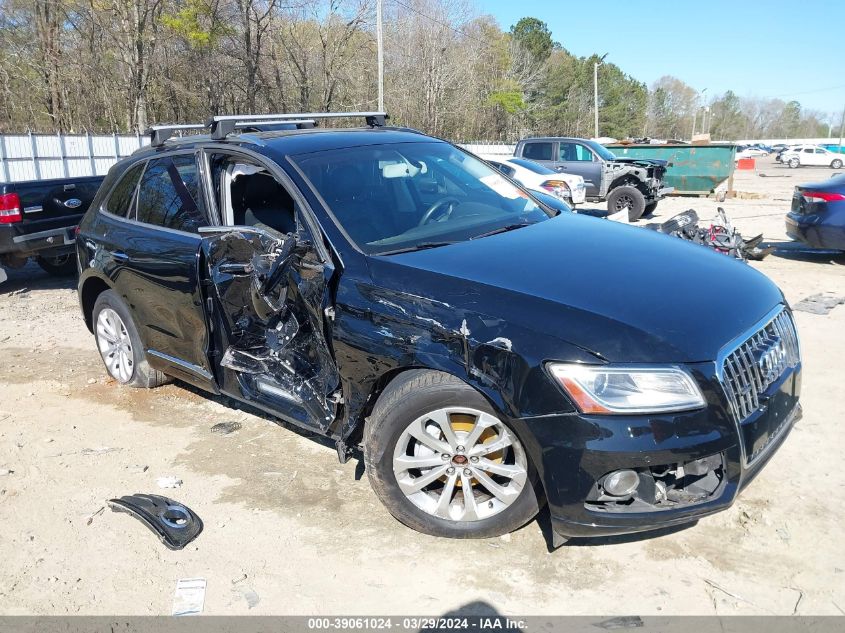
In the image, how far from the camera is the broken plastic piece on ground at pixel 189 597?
112 inches

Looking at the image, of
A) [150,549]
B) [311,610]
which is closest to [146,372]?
[150,549]

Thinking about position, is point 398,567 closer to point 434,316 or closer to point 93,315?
point 434,316

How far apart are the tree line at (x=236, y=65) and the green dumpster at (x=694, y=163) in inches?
749

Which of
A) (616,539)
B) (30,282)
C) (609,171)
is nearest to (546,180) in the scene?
(609,171)

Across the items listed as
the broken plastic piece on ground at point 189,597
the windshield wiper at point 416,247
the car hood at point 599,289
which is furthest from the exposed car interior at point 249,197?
the broken plastic piece on ground at point 189,597

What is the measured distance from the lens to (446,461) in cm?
307

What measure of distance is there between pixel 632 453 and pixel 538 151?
1550 centimetres

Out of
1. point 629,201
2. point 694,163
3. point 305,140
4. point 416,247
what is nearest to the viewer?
point 416,247

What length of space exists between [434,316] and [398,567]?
114 cm

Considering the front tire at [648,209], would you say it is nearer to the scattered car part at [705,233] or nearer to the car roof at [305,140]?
the scattered car part at [705,233]

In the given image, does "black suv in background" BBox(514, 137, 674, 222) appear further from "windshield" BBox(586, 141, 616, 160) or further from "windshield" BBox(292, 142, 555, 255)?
"windshield" BBox(292, 142, 555, 255)

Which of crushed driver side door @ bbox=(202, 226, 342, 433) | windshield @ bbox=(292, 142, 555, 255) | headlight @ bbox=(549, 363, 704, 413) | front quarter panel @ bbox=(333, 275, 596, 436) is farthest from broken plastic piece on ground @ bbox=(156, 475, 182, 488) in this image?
headlight @ bbox=(549, 363, 704, 413)

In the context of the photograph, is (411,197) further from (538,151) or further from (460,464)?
(538,151)

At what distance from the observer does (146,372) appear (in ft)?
16.8
